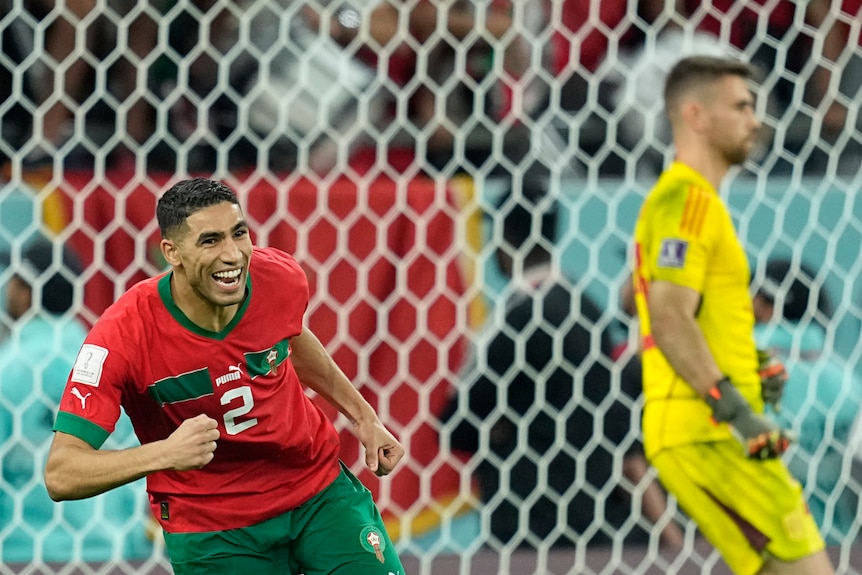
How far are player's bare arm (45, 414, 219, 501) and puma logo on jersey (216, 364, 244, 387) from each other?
0.76 ft

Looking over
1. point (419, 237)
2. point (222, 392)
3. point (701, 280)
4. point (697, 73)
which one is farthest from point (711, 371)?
point (419, 237)

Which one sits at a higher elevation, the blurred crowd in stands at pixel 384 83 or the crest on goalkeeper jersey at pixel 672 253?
the blurred crowd in stands at pixel 384 83

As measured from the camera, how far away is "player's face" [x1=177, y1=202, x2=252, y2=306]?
2004 millimetres

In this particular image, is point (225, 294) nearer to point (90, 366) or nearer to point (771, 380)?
point (90, 366)

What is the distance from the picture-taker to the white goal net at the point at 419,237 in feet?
10.5

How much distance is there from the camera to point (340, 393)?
2.34 meters

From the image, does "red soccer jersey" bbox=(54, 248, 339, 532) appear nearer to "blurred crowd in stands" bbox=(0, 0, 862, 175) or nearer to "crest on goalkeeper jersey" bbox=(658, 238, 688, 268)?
"crest on goalkeeper jersey" bbox=(658, 238, 688, 268)

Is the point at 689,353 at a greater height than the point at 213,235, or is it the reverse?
the point at 213,235

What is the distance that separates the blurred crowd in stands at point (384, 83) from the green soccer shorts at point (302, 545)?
1322mm

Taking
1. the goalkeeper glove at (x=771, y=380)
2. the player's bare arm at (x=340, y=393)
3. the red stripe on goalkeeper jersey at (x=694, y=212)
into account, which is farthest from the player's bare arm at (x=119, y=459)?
the goalkeeper glove at (x=771, y=380)

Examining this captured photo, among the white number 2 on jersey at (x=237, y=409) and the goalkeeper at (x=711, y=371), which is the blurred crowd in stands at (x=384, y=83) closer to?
the goalkeeper at (x=711, y=371)

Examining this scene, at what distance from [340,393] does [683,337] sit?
0.67 meters

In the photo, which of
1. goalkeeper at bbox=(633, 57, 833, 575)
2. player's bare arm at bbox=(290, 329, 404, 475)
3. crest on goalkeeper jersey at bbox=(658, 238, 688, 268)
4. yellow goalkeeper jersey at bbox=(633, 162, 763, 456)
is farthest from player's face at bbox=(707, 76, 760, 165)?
player's bare arm at bbox=(290, 329, 404, 475)

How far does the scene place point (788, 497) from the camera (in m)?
2.50
